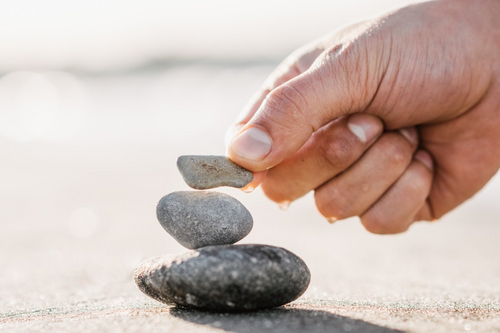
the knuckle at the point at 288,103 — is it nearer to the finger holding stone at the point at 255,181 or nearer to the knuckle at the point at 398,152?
the finger holding stone at the point at 255,181

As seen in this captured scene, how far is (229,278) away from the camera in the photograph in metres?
2.07

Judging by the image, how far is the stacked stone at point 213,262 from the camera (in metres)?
2.08

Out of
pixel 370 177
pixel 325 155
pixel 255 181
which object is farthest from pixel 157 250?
pixel 370 177

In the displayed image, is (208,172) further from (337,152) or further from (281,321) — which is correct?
(337,152)

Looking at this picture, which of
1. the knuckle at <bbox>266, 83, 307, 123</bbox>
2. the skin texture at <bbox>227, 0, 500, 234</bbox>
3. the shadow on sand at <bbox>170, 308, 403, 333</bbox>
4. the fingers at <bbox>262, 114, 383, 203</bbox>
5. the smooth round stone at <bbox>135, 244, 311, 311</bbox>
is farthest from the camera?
the fingers at <bbox>262, 114, 383, 203</bbox>

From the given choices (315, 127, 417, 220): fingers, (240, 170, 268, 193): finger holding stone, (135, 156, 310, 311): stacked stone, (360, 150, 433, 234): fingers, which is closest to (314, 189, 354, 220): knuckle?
(315, 127, 417, 220): fingers

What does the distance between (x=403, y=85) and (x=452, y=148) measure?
788 mm

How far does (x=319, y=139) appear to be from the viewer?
10.7 feet

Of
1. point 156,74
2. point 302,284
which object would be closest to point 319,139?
point 302,284

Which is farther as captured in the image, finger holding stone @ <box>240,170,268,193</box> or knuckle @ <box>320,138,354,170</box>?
knuckle @ <box>320,138,354,170</box>

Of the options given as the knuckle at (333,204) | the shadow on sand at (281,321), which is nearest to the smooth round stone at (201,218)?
the shadow on sand at (281,321)

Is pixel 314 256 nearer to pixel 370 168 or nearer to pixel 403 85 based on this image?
pixel 370 168

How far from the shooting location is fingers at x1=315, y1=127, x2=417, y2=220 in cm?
338

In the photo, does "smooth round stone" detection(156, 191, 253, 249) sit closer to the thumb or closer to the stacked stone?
the stacked stone
